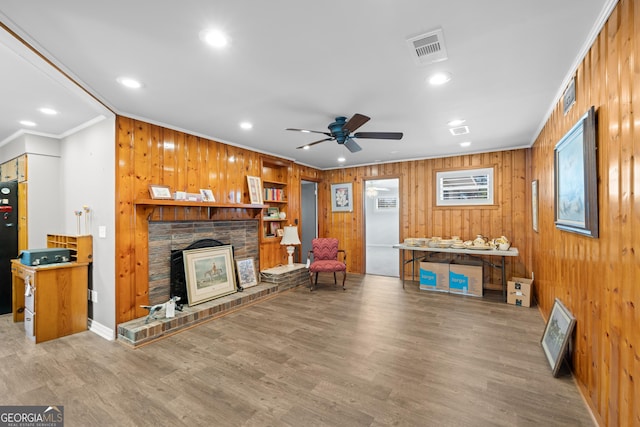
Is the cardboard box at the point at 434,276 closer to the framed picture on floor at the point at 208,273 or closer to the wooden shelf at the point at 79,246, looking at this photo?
the framed picture on floor at the point at 208,273

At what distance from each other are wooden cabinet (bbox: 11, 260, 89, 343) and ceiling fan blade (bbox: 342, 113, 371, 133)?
144 inches

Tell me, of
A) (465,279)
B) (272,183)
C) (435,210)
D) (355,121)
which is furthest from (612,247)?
(272,183)

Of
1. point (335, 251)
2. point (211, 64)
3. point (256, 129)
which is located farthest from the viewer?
point (335, 251)

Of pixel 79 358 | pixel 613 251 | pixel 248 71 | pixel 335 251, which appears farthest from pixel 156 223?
pixel 613 251

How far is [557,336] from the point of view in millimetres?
2584

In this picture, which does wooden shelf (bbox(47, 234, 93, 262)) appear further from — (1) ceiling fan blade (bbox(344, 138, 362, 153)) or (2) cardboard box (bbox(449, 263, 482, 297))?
(2) cardboard box (bbox(449, 263, 482, 297))

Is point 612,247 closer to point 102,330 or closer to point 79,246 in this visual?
point 102,330

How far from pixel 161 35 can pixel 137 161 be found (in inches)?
80.5

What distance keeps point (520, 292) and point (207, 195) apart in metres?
5.03

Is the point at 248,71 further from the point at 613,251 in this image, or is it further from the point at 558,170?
the point at 558,170

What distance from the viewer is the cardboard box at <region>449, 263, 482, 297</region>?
189 inches

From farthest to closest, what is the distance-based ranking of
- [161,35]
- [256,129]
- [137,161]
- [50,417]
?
[256,129]
[137,161]
[50,417]
[161,35]

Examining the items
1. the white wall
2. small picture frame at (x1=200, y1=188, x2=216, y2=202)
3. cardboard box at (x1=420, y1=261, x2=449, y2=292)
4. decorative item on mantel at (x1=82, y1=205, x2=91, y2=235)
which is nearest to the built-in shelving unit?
small picture frame at (x1=200, y1=188, x2=216, y2=202)

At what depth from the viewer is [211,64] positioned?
7.25ft
